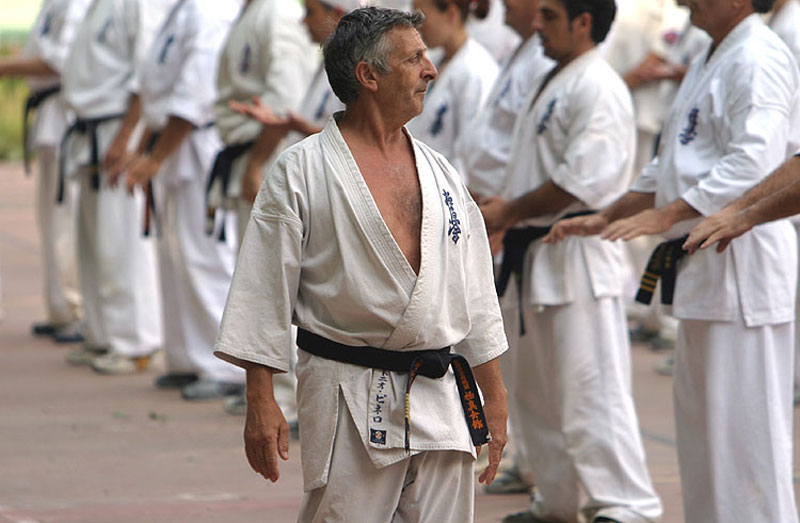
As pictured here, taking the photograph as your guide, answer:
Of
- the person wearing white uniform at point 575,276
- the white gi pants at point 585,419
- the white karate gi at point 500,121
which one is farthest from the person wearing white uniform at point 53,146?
the white gi pants at point 585,419

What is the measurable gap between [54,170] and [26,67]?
825 millimetres

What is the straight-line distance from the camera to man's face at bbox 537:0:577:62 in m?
5.20

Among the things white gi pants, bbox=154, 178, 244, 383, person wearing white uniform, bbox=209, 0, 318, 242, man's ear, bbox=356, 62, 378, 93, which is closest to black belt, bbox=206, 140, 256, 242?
person wearing white uniform, bbox=209, 0, 318, 242

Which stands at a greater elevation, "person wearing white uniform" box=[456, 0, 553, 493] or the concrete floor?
"person wearing white uniform" box=[456, 0, 553, 493]

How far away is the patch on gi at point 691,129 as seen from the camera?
14.9 feet

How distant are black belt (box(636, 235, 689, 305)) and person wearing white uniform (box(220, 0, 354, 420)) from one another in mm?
1988

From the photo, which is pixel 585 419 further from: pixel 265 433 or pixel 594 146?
pixel 265 433

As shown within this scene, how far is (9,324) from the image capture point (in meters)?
10.4

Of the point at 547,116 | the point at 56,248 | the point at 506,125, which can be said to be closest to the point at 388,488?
the point at 547,116

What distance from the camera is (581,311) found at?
5.28 meters

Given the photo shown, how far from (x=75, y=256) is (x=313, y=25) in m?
3.74

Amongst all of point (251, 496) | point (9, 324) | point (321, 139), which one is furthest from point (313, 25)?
point (9, 324)

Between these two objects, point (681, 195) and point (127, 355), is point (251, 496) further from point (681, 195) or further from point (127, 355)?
point (127, 355)

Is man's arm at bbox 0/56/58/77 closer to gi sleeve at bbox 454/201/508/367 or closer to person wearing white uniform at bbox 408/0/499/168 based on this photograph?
person wearing white uniform at bbox 408/0/499/168
